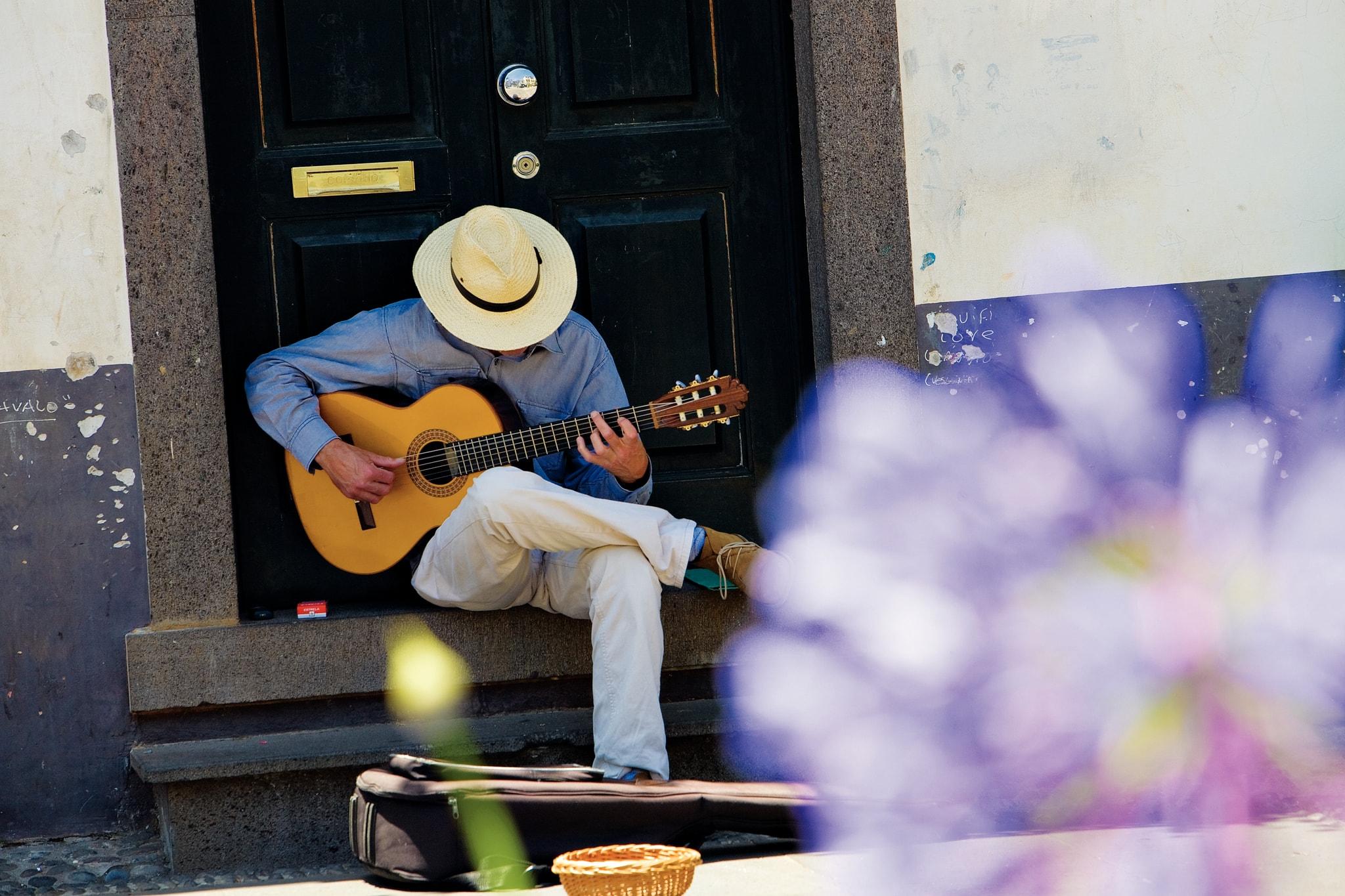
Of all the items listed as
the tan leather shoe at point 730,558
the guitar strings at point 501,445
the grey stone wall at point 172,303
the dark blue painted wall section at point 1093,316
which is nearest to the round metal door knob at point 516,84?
the grey stone wall at point 172,303

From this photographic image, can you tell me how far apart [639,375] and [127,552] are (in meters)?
1.45

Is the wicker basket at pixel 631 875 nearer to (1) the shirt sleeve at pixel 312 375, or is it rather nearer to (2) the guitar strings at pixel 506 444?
(2) the guitar strings at pixel 506 444

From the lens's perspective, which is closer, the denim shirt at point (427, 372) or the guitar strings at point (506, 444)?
the guitar strings at point (506, 444)

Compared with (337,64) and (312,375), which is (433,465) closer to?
(312,375)

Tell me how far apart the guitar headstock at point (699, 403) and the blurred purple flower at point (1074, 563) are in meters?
0.44

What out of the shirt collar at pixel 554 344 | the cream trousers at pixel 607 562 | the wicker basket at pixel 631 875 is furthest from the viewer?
the shirt collar at pixel 554 344

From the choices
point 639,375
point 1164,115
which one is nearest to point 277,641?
point 639,375

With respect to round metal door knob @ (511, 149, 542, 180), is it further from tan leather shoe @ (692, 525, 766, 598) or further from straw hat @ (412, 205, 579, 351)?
tan leather shoe @ (692, 525, 766, 598)

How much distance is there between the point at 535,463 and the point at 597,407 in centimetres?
22

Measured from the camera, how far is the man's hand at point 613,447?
11.1 ft

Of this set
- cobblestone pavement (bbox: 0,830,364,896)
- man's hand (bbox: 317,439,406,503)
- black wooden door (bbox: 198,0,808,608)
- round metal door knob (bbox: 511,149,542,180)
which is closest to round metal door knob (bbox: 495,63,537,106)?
black wooden door (bbox: 198,0,808,608)

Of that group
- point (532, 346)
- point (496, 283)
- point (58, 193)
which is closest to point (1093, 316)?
point (532, 346)

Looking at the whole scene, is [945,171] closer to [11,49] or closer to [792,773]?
[792,773]

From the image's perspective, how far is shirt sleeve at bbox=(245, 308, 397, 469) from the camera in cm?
349
